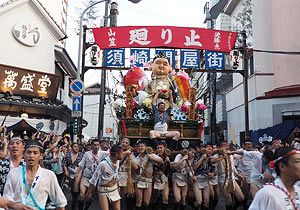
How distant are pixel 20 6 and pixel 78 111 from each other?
8726 mm

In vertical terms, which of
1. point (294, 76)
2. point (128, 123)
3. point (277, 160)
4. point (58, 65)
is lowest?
point (277, 160)

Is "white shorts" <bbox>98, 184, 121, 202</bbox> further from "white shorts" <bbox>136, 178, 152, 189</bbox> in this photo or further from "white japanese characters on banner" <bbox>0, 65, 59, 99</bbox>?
"white japanese characters on banner" <bbox>0, 65, 59, 99</bbox>

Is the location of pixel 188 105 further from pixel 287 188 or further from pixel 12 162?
pixel 287 188

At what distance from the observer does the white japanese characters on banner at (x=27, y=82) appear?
50.2ft

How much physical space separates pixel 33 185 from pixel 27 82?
41.8 feet

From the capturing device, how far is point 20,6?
19.2 metres

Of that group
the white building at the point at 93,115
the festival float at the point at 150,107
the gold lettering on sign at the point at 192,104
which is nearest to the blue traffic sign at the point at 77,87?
the festival float at the point at 150,107

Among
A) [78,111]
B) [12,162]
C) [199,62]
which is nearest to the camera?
[12,162]

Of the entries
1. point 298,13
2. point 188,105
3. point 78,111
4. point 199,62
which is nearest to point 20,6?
point 78,111

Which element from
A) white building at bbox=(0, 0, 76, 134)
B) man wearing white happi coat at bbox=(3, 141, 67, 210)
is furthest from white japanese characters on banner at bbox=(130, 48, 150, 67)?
man wearing white happi coat at bbox=(3, 141, 67, 210)

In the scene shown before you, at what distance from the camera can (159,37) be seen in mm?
15805

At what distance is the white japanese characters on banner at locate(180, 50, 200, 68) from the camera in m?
16.2

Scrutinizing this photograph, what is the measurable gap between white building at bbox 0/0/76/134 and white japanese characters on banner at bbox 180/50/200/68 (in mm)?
5766

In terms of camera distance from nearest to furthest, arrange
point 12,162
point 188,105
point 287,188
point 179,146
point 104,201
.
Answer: point 287,188, point 12,162, point 104,201, point 179,146, point 188,105
